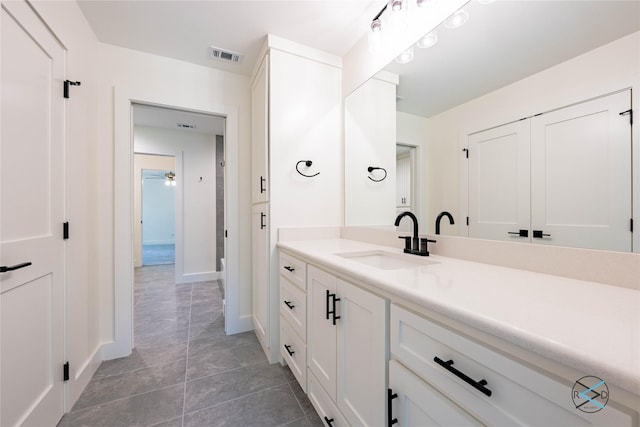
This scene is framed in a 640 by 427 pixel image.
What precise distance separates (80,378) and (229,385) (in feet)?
2.89

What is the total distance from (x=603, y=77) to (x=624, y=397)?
0.86 meters

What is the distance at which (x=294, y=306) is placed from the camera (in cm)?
152

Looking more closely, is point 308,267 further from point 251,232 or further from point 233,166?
point 233,166

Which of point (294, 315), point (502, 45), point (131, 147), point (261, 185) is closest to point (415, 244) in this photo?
point (294, 315)

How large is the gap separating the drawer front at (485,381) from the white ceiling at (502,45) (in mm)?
949

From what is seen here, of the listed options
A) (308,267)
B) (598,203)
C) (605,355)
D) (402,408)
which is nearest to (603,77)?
(598,203)

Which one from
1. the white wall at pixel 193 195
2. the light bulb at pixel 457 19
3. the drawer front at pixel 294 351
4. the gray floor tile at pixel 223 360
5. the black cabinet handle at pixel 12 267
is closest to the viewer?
the black cabinet handle at pixel 12 267

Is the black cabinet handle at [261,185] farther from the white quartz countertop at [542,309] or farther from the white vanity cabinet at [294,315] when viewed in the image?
the white quartz countertop at [542,309]

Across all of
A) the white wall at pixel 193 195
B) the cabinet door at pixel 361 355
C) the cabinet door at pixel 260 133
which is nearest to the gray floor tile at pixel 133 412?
the cabinet door at pixel 361 355

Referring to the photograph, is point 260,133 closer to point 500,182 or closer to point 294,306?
point 294,306

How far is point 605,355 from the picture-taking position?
0.38m

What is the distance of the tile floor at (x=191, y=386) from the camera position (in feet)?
4.38

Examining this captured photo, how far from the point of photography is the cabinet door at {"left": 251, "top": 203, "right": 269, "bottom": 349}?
189 cm

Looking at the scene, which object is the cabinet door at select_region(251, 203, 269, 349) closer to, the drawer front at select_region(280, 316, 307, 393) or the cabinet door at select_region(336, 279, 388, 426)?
the drawer front at select_region(280, 316, 307, 393)
